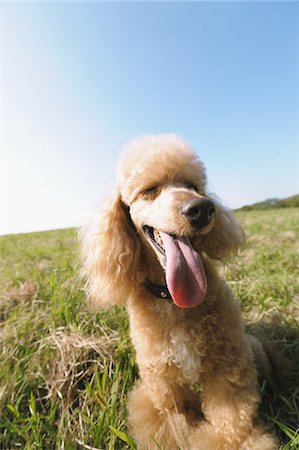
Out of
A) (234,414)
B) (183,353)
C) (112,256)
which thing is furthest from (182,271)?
(234,414)

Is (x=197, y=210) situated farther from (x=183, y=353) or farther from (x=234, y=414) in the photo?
(x=234, y=414)

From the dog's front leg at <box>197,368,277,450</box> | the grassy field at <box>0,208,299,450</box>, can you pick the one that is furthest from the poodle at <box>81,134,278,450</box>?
the grassy field at <box>0,208,299,450</box>

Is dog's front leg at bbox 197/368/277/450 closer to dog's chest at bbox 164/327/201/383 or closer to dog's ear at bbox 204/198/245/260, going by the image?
dog's chest at bbox 164/327/201/383

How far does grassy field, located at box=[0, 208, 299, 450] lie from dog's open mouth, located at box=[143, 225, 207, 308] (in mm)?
653

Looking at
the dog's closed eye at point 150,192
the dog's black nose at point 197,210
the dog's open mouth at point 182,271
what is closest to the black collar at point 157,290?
the dog's open mouth at point 182,271

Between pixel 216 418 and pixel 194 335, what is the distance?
423 mm

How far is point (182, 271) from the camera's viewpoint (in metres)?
1.29

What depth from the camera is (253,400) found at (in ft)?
4.19

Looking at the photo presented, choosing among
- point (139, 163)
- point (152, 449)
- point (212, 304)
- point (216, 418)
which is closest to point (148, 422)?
point (152, 449)

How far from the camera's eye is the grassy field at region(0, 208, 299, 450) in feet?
4.22

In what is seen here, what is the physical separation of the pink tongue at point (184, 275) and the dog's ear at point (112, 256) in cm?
34

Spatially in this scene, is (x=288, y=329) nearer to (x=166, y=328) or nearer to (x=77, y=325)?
(x=166, y=328)

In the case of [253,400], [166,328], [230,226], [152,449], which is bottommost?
[152,449]

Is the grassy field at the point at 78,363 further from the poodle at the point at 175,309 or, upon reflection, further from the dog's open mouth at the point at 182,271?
the dog's open mouth at the point at 182,271
